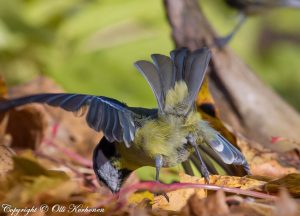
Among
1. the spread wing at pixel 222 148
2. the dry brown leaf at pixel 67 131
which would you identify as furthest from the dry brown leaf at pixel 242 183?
the dry brown leaf at pixel 67 131

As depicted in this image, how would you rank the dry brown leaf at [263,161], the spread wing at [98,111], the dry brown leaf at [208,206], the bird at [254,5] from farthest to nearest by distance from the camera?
1. the bird at [254,5]
2. the dry brown leaf at [263,161]
3. the spread wing at [98,111]
4. the dry brown leaf at [208,206]

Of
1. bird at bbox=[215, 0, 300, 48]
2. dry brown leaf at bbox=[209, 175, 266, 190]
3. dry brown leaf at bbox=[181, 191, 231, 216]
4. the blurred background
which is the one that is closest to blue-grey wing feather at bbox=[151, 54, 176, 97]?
dry brown leaf at bbox=[209, 175, 266, 190]

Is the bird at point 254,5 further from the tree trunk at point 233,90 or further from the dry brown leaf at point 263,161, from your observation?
the dry brown leaf at point 263,161

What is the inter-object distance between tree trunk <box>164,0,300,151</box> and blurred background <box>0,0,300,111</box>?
0.43m

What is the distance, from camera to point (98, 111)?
4.76 ft

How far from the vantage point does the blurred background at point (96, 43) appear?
2.65 m

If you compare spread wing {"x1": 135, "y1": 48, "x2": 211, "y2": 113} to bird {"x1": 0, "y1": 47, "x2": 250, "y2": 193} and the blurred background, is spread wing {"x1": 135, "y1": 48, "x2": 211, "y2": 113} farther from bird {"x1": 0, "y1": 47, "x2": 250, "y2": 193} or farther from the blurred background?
the blurred background

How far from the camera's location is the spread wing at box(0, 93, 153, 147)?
55.6 inches

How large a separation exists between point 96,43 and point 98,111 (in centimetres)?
181

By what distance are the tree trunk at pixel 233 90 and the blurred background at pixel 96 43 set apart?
43 centimetres

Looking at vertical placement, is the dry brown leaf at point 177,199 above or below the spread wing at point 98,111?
below

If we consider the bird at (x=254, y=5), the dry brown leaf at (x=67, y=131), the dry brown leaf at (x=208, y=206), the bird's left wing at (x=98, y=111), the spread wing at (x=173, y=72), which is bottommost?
the dry brown leaf at (x=208, y=206)

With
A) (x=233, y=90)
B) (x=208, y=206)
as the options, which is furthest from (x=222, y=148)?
(x=233, y=90)

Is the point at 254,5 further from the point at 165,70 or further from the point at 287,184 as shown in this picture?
the point at 287,184
